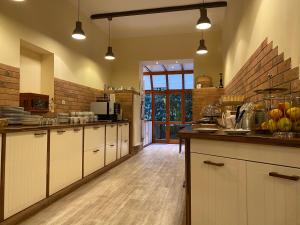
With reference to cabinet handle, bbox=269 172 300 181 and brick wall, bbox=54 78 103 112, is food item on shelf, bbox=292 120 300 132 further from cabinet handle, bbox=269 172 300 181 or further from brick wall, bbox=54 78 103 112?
brick wall, bbox=54 78 103 112

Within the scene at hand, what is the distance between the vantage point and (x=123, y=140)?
562cm

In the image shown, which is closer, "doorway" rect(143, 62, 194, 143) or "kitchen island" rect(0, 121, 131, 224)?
"kitchen island" rect(0, 121, 131, 224)

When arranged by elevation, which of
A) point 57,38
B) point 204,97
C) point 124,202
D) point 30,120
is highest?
point 57,38

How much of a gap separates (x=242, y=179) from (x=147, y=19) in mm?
5295

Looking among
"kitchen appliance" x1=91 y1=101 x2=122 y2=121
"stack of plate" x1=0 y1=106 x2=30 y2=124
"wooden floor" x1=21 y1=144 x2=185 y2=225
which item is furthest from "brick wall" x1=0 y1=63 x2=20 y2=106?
"kitchen appliance" x1=91 y1=101 x2=122 y2=121

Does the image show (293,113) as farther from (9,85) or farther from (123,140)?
(123,140)

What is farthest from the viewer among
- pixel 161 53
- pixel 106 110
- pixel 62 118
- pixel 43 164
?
pixel 161 53

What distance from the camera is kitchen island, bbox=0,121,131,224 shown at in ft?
6.95

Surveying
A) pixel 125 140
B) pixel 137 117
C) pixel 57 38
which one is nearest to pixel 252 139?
pixel 57 38

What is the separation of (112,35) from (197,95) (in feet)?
10.4

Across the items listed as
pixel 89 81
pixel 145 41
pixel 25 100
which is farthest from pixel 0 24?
pixel 145 41

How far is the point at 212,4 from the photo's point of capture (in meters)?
4.96

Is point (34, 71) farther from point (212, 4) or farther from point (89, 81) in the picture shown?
point (212, 4)

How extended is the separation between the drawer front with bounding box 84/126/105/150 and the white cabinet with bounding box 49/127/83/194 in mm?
190
